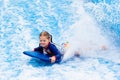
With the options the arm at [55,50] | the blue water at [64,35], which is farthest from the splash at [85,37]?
the arm at [55,50]

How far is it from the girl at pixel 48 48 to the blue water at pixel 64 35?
14 cm

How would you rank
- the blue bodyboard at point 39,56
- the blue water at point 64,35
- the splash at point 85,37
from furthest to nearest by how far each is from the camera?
the splash at point 85,37
the blue bodyboard at point 39,56
the blue water at point 64,35

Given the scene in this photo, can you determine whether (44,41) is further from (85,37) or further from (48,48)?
(85,37)

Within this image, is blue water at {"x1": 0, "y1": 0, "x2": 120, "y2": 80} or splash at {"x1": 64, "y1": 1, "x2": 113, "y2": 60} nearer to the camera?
blue water at {"x1": 0, "y1": 0, "x2": 120, "y2": 80}

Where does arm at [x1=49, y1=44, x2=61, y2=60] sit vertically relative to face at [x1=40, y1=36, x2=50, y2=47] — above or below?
below

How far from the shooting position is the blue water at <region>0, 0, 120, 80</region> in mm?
4492

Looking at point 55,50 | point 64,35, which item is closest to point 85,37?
point 64,35

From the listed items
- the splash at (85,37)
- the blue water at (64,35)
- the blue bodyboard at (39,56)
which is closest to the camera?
the blue water at (64,35)

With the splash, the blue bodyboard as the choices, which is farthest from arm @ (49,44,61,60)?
the splash

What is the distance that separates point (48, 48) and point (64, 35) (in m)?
1.31

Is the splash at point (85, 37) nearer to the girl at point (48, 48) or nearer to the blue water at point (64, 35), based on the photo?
the blue water at point (64, 35)

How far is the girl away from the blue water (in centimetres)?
14

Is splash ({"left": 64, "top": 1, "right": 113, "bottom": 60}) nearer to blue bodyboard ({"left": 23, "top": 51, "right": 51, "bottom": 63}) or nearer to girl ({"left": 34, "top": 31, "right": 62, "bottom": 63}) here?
girl ({"left": 34, "top": 31, "right": 62, "bottom": 63})

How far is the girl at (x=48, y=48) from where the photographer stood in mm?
4633
